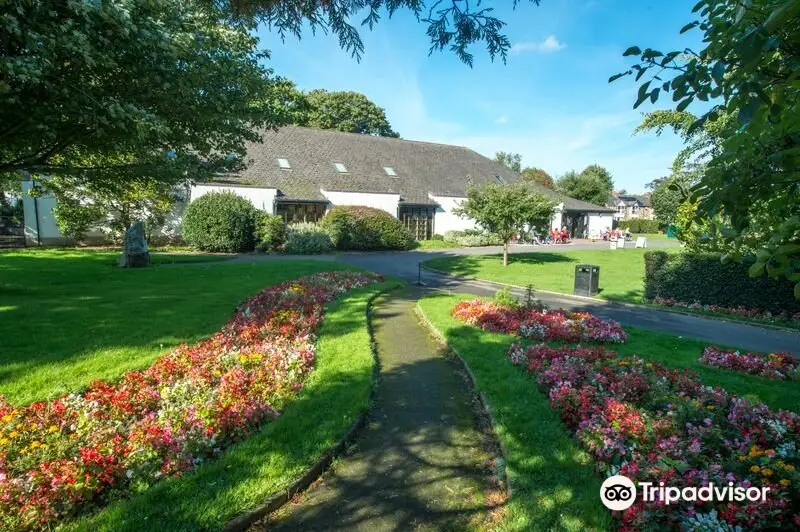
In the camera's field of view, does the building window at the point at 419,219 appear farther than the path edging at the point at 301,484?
Yes

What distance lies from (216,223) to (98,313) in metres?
15.6

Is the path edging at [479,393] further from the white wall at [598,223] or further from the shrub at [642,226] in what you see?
the shrub at [642,226]

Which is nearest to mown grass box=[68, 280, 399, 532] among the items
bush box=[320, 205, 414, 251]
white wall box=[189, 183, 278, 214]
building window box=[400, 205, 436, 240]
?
bush box=[320, 205, 414, 251]

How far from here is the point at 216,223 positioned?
24.1 metres

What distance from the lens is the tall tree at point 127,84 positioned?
586 cm

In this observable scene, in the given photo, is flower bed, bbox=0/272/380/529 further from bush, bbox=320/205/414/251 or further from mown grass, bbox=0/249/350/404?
bush, bbox=320/205/414/251

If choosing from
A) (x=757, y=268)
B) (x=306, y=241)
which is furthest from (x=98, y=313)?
(x=306, y=241)

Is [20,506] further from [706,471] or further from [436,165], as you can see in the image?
[436,165]

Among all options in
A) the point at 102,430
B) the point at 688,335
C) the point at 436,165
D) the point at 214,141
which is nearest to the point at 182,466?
the point at 102,430

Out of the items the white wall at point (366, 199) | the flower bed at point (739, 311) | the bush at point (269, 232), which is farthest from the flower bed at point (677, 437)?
the white wall at point (366, 199)

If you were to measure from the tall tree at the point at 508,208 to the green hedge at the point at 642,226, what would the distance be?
50.7 meters

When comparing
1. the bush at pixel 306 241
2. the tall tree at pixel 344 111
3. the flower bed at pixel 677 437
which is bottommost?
the flower bed at pixel 677 437

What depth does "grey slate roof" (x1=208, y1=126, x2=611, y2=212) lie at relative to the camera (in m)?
30.5

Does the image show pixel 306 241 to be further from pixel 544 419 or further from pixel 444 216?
pixel 544 419
